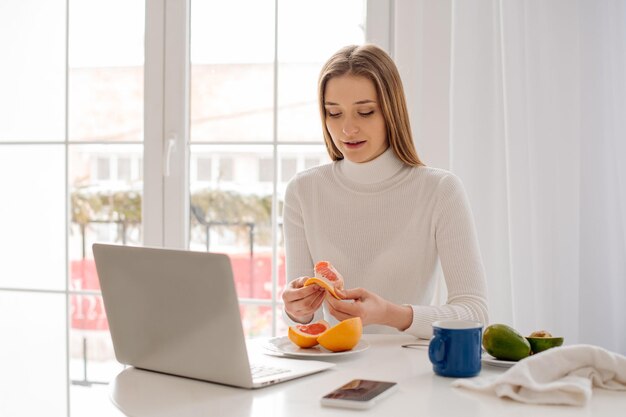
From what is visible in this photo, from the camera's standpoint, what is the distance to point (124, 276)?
1.33 metres

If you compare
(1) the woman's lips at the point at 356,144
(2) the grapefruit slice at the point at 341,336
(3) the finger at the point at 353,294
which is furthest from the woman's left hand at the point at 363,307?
(1) the woman's lips at the point at 356,144

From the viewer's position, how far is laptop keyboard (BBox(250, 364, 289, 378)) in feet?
4.26

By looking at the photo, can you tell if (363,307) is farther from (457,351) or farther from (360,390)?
(360,390)

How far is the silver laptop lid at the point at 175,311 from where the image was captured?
1204 mm

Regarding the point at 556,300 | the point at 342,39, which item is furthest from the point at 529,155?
the point at 342,39

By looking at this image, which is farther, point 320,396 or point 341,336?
point 341,336

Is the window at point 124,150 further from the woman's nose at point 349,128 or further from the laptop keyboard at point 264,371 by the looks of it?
the laptop keyboard at point 264,371

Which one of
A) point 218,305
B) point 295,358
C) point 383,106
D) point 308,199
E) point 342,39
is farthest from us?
point 342,39

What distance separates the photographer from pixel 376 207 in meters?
2.13
